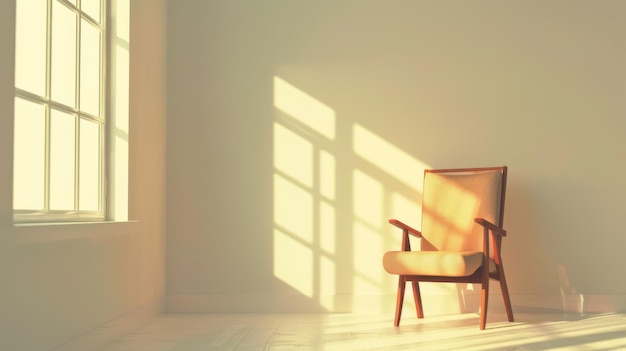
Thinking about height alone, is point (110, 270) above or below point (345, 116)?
below

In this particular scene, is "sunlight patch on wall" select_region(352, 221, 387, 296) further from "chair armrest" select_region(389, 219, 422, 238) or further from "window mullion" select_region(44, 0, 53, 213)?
"window mullion" select_region(44, 0, 53, 213)

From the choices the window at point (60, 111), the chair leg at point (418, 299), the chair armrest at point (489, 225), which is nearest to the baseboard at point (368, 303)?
the chair leg at point (418, 299)

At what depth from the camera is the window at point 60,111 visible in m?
3.24

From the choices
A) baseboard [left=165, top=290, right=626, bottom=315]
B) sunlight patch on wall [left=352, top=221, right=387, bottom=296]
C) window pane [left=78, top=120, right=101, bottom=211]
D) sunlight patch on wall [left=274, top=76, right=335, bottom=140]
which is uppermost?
sunlight patch on wall [left=274, top=76, right=335, bottom=140]

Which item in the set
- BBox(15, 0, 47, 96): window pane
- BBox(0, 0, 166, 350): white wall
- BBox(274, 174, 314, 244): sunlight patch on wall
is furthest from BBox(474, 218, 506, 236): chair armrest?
BBox(15, 0, 47, 96): window pane

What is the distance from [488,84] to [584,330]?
178 centimetres

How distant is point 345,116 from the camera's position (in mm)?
5473

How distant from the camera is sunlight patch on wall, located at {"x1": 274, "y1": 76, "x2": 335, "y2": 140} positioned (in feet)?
17.9

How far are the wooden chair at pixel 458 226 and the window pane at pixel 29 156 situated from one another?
2.06 metres

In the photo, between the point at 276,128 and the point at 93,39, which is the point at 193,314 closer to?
the point at 276,128

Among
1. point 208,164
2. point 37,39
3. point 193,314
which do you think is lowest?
point 193,314

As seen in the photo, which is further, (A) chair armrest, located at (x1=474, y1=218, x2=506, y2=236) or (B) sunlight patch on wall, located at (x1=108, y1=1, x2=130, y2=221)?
(A) chair armrest, located at (x1=474, y1=218, x2=506, y2=236)

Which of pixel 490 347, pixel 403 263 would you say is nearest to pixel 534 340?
pixel 490 347

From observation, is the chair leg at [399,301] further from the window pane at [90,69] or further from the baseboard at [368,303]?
the window pane at [90,69]
